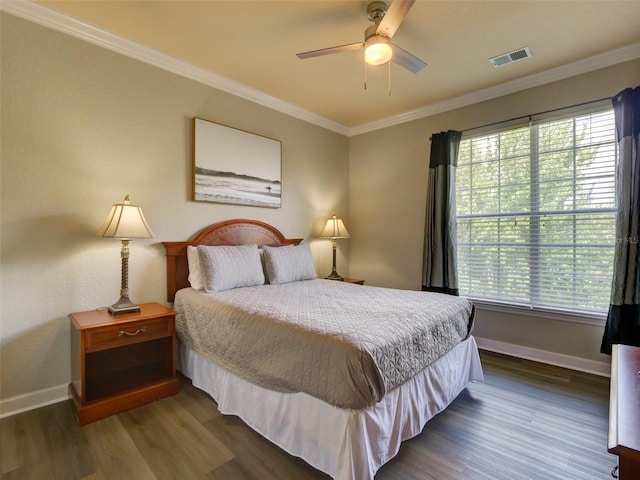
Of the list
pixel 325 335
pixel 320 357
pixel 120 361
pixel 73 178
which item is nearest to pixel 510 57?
pixel 325 335

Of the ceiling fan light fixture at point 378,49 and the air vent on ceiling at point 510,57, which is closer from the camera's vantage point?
the ceiling fan light fixture at point 378,49

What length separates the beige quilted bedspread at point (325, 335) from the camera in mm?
1463

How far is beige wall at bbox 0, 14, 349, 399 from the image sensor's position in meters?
2.13

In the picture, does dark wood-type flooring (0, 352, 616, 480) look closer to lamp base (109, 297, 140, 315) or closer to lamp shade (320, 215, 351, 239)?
lamp base (109, 297, 140, 315)

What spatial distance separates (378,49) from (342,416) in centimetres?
214

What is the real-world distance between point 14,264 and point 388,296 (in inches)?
106

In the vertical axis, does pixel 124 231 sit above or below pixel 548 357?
above

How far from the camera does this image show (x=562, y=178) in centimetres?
297

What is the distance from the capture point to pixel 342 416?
1.44 m

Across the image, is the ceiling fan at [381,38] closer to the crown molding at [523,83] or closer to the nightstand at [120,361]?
the crown molding at [523,83]

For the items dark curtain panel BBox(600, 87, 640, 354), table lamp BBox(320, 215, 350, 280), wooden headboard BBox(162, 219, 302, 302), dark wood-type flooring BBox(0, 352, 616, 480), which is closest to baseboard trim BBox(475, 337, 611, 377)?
dark curtain panel BBox(600, 87, 640, 354)

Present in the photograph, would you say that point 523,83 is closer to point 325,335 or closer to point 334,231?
point 334,231

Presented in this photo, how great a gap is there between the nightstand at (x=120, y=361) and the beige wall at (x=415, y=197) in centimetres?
280

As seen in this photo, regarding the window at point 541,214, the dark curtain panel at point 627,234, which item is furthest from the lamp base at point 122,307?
the dark curtain panel at point 627,234
